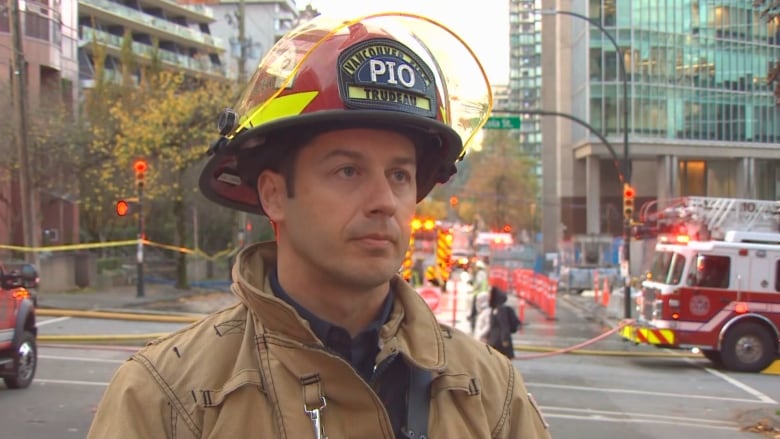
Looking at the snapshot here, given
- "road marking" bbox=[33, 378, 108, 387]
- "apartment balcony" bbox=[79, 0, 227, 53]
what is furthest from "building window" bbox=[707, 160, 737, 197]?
"road marking" bbox=[33, 378, 108, 387]

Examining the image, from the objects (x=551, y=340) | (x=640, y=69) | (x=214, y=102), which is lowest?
(x=551, y=340)

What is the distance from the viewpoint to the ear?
6.07 ft

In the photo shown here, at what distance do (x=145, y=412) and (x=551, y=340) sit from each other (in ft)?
62.2

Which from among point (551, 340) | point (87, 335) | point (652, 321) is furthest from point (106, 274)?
point (652, 321)

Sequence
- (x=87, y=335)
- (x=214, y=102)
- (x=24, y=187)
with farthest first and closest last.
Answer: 1. (x=214, y=102)
2. (x=87, y=335)
3. (x=24, y=187)

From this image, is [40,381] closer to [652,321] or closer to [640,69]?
[652,321]

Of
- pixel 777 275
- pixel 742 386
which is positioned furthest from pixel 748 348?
pixel 742 386

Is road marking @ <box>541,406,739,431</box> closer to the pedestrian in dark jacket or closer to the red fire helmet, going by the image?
the pedestrian in dark jacket

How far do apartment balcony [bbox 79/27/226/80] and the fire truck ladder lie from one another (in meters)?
12.7

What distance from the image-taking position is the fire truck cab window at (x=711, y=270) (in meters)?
15.8

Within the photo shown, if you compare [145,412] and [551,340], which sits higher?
[145,412]

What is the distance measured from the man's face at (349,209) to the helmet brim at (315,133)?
38 mm

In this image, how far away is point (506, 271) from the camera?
41250 millimetres

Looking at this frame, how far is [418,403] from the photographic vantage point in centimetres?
169
